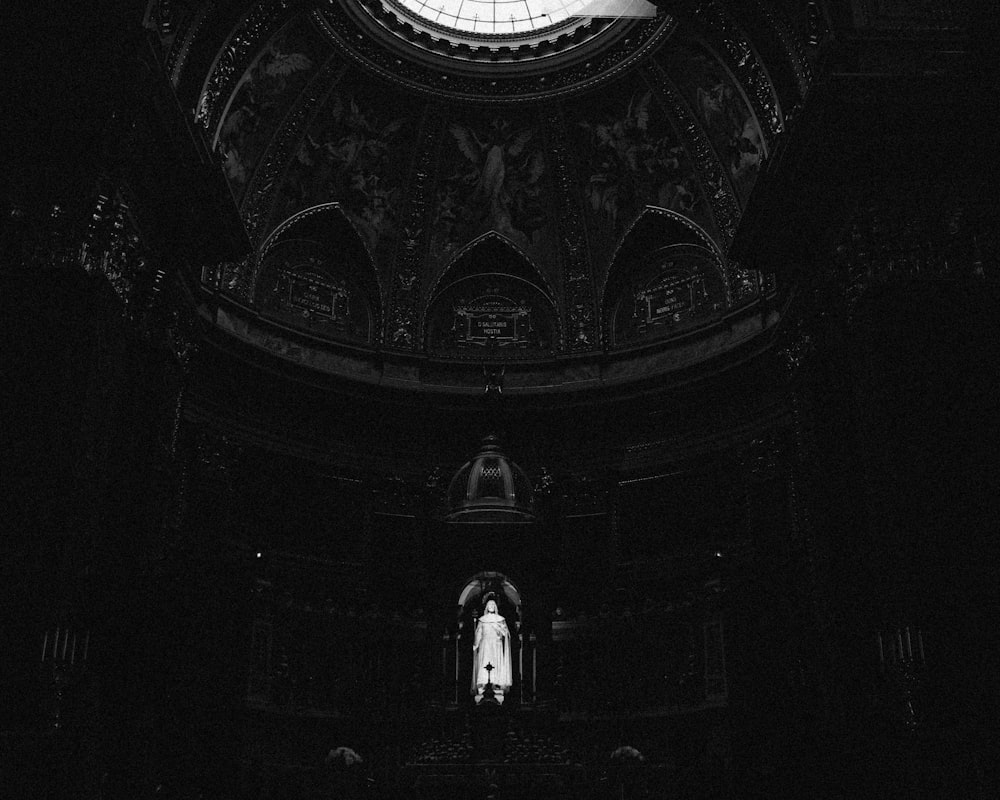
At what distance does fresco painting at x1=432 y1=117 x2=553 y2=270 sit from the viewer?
21797mm

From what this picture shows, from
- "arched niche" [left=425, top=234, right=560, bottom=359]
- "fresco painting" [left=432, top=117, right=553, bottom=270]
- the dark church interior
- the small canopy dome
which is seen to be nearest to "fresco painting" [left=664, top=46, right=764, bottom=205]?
the dark church interior

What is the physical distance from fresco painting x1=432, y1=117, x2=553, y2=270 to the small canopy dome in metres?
5.71

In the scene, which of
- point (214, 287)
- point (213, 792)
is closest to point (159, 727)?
point (213, 792)

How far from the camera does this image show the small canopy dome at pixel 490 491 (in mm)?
17922

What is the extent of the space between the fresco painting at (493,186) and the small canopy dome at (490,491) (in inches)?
225

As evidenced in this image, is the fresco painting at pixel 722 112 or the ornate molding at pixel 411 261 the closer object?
the fresco painting at pixel 722 112

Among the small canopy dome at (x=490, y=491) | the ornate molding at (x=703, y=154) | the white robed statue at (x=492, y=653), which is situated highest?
the ornate molding at (x=703, y=154)

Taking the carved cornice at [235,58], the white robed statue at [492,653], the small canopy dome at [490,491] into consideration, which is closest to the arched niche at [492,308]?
the small canopy dome at [490,491]

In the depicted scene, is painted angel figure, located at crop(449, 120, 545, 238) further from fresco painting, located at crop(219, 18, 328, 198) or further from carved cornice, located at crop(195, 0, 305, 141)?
carved cornice, located at crop(195, 0, 305, 141)

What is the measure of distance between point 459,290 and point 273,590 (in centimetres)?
822

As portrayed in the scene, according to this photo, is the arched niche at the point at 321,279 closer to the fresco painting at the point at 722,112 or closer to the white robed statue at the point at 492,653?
the white robed statue at the point at 492,653

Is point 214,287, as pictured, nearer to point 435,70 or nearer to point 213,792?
point 435,70

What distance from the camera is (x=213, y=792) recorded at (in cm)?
1166

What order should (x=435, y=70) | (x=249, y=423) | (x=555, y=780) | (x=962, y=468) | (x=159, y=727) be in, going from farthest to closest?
(x=435, y=70), (x=249, y=423), (x=555, y=780), (x=159, y=727), (x=962, y=468)
